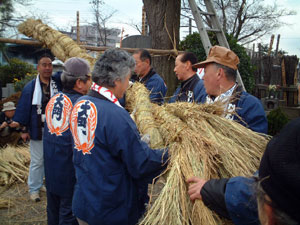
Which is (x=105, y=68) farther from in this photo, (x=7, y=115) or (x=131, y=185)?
(x=7, y=115)

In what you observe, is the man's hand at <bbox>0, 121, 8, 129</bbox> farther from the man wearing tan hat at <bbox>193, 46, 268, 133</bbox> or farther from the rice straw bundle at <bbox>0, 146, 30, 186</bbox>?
the man wearing tan hat at <bbox>193, 46, 268, 133</bbox>

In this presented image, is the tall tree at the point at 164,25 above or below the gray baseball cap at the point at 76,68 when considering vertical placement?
above

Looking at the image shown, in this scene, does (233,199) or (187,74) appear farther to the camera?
(187,74)

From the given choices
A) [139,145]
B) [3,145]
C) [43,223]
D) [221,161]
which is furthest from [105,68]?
[3,145]

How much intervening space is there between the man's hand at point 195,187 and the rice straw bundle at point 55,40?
274cm

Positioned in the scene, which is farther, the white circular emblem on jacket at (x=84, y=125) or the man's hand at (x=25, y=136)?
the man's hand at (x=25, y=136)

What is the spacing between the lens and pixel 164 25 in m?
5.25

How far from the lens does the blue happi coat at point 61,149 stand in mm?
2328

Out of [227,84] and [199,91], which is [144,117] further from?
[199,91]

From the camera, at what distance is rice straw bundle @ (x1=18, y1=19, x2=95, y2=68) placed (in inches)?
149

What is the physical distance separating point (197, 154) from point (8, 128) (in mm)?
4664

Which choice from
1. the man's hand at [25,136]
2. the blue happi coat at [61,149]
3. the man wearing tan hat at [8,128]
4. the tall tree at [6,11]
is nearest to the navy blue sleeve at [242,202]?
the blue happi coat at [61,149]

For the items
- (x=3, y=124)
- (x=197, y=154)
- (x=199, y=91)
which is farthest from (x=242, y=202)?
(x=3, y=124)

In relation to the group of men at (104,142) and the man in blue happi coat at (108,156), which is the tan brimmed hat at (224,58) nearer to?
the group of men at (104,142)
